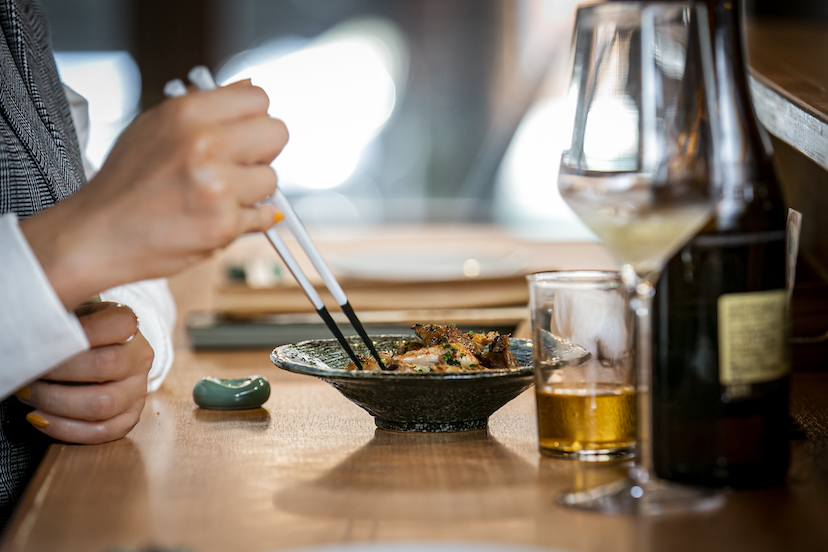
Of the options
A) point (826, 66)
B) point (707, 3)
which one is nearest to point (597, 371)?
point (707, 3)

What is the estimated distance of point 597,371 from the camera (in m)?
0.64

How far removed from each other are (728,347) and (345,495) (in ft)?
0.88

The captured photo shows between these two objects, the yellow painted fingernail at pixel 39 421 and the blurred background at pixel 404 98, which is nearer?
the yellow painted fingernail at pixel 39 421

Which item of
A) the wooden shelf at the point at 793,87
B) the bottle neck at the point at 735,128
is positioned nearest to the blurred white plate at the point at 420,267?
the wooden shelf at the point at 793,87

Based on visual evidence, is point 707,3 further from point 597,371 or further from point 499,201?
point 499,201

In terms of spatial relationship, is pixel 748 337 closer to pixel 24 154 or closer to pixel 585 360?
pixel 585 360

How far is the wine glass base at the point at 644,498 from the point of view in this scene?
520mm

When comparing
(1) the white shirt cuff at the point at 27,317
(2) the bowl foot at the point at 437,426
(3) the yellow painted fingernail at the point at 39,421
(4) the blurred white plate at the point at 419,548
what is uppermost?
(1) the white shirt cuff at the point at 27,317

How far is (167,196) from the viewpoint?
0.54 metres

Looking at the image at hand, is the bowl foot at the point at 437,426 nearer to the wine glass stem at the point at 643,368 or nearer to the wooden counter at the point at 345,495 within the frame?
the wooden counter at the point at 345,495

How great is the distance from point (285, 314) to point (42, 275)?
2.63 ft

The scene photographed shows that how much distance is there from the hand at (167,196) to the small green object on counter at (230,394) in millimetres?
273

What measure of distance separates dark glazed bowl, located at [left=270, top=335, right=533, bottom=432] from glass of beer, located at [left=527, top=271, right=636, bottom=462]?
0.15 ft

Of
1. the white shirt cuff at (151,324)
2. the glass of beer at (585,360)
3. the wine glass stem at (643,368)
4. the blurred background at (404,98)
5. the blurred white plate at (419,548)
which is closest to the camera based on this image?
the blurred white plate at (419,548)
